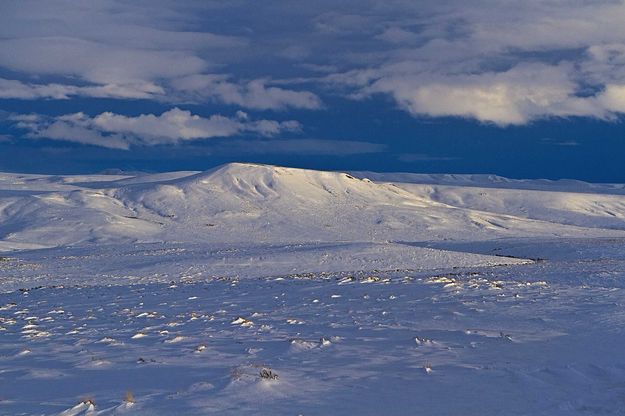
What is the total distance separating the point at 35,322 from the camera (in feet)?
69.8

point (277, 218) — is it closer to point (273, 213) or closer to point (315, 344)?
point (273, 213)

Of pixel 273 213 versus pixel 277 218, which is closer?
pixel 277 218

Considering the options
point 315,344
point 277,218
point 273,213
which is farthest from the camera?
point 273,213

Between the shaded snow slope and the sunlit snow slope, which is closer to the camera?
the sunlit snow slope

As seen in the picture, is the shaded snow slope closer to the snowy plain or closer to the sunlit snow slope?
the sunlit snow slope

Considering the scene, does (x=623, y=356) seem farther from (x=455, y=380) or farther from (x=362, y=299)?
(x=362, y=299)

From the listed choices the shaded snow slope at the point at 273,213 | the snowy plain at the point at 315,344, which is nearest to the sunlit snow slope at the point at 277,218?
the shaded snow slope at the point at 273,213

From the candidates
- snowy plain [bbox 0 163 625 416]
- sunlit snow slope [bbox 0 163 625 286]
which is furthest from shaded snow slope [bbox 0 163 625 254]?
snowy plain [bbox 0 163 625 416]

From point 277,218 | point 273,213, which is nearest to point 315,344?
point 277,218

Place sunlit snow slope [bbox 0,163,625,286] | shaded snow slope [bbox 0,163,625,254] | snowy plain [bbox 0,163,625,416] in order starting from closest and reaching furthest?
snowy plain [bbox 0,163,625,416], sunlit snow slope [bbox 0,163,625,286], shaded snow slope [bbox 0,163,625,254]

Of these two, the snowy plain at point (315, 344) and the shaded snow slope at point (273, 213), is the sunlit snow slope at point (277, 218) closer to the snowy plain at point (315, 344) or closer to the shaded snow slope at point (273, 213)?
the shaded snow slope at point (273, 213)

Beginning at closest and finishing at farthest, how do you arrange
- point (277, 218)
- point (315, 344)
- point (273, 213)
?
point (315, 344) < point (277, 218) < point (273, 213)

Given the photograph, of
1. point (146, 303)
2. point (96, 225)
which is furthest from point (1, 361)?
point (96, 225)

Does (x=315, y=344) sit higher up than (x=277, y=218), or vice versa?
(x=315, y=344)
